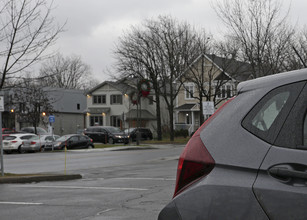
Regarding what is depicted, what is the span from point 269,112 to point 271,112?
15mm

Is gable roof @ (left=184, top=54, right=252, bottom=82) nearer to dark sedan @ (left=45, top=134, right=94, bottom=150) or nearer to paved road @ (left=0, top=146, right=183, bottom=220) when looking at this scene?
dark sedan @ (left=45, top=134, right=94, bottom=150)

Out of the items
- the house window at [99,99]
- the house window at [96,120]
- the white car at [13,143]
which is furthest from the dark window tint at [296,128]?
the house window at [99,99]

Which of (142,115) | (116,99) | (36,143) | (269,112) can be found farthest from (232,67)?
(269,112)

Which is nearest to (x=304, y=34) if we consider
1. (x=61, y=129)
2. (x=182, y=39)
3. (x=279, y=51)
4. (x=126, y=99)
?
(x=182, y=39)

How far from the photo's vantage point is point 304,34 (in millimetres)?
44375

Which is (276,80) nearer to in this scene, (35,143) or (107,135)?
(35,143)

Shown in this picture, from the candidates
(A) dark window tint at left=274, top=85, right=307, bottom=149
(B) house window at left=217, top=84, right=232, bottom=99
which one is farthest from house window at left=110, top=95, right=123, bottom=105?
(A) dark window tint at left=274, top=85, right=307, bottom=149

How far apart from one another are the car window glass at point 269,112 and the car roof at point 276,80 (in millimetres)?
88

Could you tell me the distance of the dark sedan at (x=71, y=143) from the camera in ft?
126

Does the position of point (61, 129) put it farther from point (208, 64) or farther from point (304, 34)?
point (304, 34)

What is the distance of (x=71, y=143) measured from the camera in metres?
39.1

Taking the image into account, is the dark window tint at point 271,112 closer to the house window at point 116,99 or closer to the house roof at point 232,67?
the house roof at point 232,67

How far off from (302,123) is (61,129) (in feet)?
238

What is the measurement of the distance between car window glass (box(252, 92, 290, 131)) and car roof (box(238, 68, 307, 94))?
9 cm
